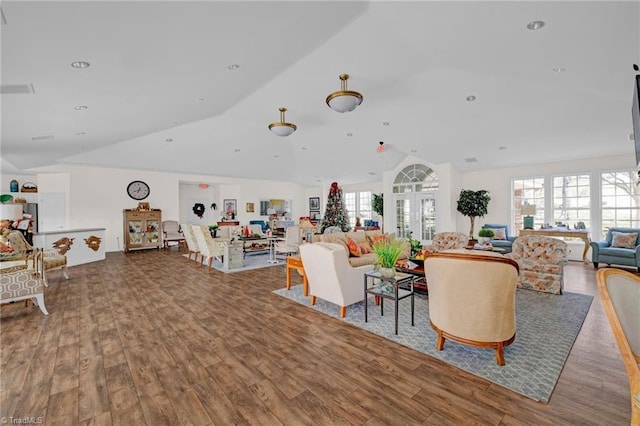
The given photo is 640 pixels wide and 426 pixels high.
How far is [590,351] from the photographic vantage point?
8.82ft

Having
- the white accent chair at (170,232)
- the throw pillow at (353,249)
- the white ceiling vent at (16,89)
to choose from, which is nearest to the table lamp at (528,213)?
the throw pillow at (353,249)

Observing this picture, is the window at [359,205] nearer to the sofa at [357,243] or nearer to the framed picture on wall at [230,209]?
the framed picture on wall at [230,209]

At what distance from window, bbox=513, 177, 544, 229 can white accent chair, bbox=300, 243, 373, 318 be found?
6532 millimetres

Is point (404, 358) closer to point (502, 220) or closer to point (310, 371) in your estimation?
point (310, 371)

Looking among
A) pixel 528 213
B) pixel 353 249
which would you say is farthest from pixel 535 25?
pixel 528 213

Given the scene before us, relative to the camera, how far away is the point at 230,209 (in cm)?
1216

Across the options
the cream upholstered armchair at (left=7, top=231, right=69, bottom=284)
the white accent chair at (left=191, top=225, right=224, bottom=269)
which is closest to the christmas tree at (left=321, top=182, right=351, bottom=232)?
the white accent chair at (left=191, top=225, right=224, bottom=269)

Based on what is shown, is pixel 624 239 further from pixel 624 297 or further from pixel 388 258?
pixel 624 297

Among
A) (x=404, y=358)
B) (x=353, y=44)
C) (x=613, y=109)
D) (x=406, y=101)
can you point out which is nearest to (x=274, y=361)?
(x=404, y=358)

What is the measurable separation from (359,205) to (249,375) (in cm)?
1072

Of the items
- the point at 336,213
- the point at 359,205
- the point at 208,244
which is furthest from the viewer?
the point at 359,205

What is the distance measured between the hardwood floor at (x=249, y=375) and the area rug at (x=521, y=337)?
102 mm

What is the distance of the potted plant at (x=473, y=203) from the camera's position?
26.7 ft

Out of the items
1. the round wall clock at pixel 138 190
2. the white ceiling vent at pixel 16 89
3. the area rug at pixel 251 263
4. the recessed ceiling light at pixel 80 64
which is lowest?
the area rug at pixel 251 263
